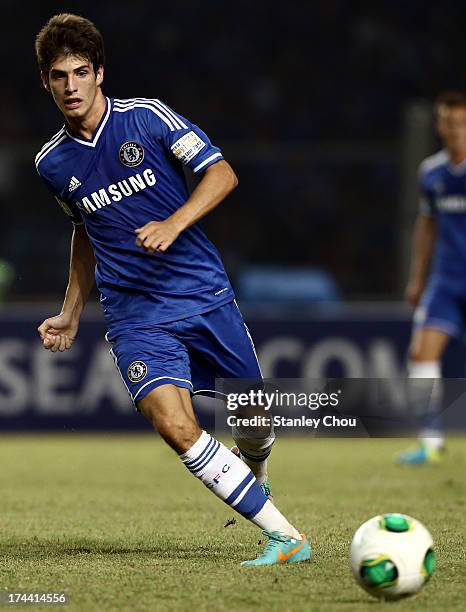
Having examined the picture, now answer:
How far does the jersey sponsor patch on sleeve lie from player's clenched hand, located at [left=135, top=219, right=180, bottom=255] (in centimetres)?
37

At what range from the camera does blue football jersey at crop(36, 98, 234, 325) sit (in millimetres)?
5043

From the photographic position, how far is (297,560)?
4.82 meters

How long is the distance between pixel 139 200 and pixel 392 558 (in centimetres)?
172

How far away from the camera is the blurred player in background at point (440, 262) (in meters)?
8.83

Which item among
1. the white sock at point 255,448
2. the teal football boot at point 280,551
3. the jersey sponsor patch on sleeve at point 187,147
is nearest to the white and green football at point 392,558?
the teal football boot at point 280,551

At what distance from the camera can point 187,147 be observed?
16.4 ft

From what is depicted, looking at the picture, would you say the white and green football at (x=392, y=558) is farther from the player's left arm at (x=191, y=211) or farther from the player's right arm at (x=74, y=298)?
the player's right arm at (x=74, y=298)

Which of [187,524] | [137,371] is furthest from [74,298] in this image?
[187,524]

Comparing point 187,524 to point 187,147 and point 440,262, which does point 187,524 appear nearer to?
point 187,147

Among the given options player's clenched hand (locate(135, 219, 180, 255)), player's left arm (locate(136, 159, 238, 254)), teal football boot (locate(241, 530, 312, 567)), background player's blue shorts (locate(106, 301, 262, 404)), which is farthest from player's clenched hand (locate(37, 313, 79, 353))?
teal football boot (locate(241, 530, 312, 567))

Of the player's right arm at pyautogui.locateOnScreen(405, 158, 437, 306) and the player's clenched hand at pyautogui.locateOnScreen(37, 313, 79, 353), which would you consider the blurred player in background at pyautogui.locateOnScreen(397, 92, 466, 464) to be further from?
the player's clenched hand at pyautogui.locateOnScreen(37, 313, 79, 353)

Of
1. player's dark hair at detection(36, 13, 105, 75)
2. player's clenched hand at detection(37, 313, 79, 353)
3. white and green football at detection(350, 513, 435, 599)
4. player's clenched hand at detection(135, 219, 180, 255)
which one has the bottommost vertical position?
white and green football at detection(350, 513, 435, 599)

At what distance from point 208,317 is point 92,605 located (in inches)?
55.1

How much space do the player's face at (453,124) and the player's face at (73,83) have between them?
4138mm
